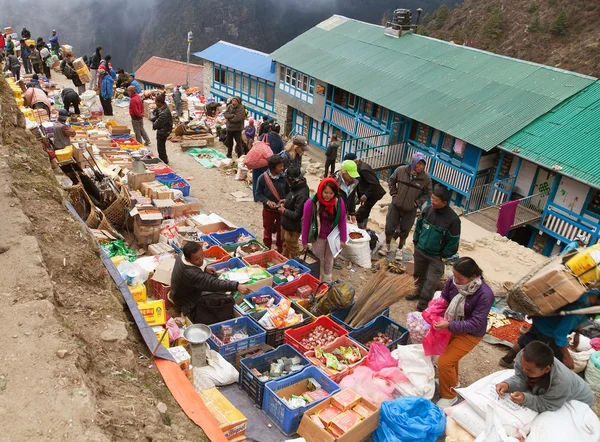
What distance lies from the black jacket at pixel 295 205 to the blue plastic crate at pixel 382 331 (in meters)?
1.84

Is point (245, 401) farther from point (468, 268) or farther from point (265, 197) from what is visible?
point (265, 197)

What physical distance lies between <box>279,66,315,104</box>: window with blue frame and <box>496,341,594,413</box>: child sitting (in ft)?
64.6

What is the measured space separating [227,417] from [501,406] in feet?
7.63

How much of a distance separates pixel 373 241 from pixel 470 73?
36.7 ft

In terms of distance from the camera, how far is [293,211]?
6.79 meters

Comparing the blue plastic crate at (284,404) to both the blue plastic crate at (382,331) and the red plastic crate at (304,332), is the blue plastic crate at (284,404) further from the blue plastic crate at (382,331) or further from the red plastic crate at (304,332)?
the blue plastic crate at (382,331)

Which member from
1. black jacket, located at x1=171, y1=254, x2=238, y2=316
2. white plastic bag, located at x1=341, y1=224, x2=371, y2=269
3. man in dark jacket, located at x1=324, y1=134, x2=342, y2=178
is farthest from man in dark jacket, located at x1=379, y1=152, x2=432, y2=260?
man in dark jacket, located at x1=324, y1=134, x2=342, y2=178

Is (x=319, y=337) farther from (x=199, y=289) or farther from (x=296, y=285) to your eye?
(x=199, y=289)

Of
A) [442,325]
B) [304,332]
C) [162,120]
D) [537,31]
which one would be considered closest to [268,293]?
[304,332]

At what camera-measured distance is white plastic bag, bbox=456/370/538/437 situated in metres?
4.05

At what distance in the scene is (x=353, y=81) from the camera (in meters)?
19.3

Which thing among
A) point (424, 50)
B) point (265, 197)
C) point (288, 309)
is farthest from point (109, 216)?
point (424, 50)

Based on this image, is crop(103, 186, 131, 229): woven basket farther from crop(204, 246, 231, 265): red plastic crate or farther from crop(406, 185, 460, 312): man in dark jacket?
crop(406, 185, 460, 312): man in dark jacket

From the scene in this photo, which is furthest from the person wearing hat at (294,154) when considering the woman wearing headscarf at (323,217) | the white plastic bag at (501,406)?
the white plastic bag at (501,406)
